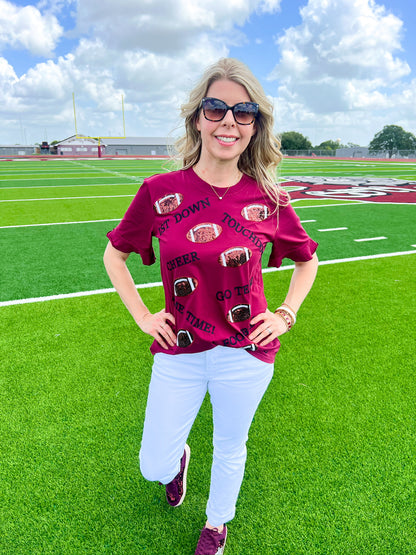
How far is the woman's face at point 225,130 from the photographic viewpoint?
1.63 meters

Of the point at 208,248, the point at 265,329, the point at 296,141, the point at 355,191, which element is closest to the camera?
the point at 208,248

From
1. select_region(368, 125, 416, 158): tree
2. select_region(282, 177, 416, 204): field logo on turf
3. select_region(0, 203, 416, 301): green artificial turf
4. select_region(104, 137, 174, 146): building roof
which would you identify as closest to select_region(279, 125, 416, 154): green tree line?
select_region(368, 125, 416, 158): tree

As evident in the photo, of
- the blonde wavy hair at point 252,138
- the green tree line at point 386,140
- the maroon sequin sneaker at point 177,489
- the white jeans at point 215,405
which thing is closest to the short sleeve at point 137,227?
the blonde wavy hair at point 252,138

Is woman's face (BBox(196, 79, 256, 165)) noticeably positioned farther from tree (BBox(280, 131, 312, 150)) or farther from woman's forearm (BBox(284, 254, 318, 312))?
tree (BBox(280, 131, 312, 150))

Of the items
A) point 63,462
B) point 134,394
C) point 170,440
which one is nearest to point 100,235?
point 134,394

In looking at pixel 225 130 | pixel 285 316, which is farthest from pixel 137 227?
pixel 285 316

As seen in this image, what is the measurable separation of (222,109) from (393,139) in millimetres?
95182

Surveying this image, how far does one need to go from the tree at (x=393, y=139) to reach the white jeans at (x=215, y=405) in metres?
Result: 89.1

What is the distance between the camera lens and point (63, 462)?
2518 mm

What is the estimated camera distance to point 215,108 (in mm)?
1635

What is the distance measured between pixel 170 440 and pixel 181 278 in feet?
2.47

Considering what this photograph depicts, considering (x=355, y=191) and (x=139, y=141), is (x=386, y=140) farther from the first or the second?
(x=355, y=191)

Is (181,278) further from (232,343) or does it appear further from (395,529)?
(395,529)

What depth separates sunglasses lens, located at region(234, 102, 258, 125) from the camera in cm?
164
